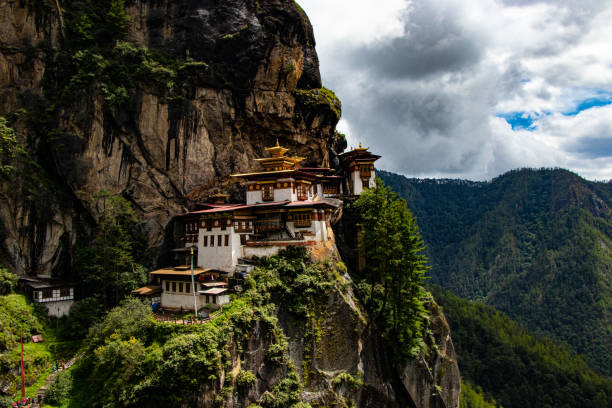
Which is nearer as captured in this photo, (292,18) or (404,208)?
(404,208)

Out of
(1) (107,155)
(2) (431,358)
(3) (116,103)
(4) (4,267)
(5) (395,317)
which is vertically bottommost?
(2) (431,358)

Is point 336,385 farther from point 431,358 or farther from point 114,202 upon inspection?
point 114,202

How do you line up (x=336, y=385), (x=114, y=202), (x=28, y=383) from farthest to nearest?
(x=114, y=202) → (x=336, y=385) → (x=28, y=383)

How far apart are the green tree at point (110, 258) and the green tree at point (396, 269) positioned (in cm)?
2288

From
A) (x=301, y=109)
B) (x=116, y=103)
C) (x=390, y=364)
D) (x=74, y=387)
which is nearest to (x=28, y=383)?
(x=74, y=387)

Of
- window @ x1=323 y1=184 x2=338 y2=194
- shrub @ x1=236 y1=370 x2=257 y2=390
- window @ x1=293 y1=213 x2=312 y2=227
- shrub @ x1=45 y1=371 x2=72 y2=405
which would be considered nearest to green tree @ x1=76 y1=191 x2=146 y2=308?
shrub @ x1=45 y1=371 x2=72 y2=405

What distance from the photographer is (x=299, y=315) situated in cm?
3450

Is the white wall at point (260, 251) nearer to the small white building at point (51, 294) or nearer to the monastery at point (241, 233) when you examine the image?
the monastery at point (241, 233)

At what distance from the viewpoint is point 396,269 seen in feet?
127

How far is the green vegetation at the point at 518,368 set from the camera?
3583 inches

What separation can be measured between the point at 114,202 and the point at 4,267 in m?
11.0

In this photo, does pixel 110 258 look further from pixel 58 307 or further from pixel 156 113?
pixel 156 113

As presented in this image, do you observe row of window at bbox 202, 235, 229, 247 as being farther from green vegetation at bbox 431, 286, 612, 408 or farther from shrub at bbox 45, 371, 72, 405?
green vegetation at bbox 431, 286, 612, 408

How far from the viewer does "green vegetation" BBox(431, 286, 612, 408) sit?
9100 centimetres
